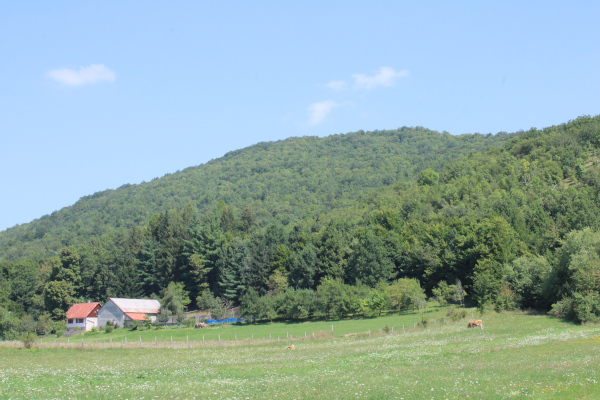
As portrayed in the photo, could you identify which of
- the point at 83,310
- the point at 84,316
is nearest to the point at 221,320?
the point at 84,316

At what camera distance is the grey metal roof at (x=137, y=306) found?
97.6 meters

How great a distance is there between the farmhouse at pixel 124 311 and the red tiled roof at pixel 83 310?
2.63m

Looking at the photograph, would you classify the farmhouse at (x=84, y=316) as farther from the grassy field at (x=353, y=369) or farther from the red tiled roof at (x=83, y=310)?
the grassy field at (x=353, y=369)

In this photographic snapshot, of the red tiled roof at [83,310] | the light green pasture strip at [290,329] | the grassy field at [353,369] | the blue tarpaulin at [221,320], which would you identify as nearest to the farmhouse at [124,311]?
the red tiled roof at [83,310]

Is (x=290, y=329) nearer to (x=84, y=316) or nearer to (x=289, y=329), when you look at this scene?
(x=289, y=329)

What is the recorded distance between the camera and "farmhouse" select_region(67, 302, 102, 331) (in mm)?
98894

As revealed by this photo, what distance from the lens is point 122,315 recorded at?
96312mm

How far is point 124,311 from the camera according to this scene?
315ft

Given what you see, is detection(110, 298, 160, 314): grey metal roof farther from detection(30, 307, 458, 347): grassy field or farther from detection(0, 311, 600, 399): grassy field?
detection(0, 311, 600, 399): grassy field

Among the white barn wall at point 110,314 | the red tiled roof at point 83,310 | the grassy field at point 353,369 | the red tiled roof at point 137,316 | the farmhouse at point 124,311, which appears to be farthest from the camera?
the red tiled roof at point 83,310

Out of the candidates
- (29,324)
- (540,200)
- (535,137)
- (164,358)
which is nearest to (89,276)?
(29,324)

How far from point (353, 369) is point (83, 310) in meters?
87.6

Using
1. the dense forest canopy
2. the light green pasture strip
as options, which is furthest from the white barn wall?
the light green pasture strip

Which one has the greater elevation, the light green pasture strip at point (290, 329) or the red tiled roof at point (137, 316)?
the red tiled roof at point (137, 316)
